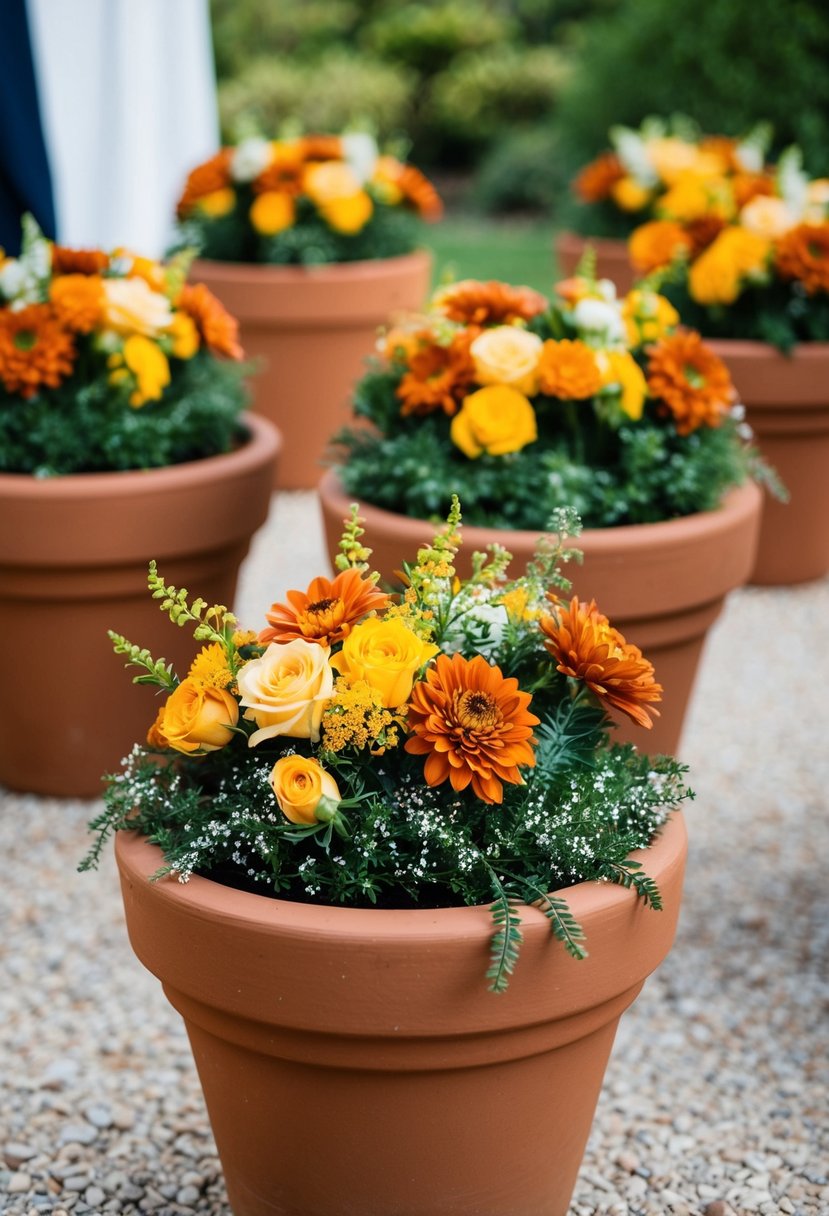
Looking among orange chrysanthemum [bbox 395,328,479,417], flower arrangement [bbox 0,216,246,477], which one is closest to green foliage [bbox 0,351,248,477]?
flower arrangement [bbox 0,216,246,477]

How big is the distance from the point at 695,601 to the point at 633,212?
135 inches

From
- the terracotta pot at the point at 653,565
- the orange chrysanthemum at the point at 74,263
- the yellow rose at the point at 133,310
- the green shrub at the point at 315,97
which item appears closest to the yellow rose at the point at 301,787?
the terracotta pot at the point at 653,565

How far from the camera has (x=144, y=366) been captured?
3061 millimetres

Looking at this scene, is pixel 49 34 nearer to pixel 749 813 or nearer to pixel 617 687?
pixel 749 813

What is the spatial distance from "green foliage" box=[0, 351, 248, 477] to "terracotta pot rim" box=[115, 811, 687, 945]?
1.53 meters

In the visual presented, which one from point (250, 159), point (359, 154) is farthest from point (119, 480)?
point (359, 154)

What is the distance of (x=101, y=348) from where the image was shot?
3.09 m

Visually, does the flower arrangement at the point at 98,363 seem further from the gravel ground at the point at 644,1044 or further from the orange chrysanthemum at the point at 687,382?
the orange chrysanthemum at the point at 687,382

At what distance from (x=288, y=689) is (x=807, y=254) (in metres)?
2.84

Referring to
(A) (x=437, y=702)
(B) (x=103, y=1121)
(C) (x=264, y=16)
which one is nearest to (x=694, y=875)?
(B) (x=103, y=1121)

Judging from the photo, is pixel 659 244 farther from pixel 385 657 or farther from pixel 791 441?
pixel 385 657

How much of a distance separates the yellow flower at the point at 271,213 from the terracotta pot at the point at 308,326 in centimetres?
14

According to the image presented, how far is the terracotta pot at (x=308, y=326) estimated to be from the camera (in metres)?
4.89

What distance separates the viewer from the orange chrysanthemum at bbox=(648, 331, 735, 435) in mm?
2857
